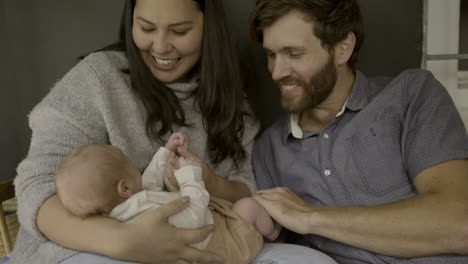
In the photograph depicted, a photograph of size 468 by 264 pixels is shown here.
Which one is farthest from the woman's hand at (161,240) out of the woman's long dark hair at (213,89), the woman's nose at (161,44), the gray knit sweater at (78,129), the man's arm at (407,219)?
the woman's nose at (161,44)

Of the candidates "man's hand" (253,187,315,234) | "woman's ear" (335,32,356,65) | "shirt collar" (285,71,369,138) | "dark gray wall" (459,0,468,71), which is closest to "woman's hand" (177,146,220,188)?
"man's hand" (253,187,315,234)

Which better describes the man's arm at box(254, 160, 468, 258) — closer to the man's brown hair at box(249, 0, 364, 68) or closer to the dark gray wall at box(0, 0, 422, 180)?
the man's brown hair at box(249, 0, 364, 68)

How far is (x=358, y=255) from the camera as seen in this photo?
174 centimetres

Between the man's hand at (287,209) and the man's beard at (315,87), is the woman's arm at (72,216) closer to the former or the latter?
the man's hand at (287,209)

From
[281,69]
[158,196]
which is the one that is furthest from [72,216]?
[281,69]

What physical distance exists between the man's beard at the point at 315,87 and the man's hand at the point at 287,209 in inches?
14.5

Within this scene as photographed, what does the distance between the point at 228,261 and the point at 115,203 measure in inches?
15.0

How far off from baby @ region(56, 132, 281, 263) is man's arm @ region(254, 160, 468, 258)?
0.11 metres

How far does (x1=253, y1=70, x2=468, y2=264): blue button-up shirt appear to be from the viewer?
1670 millimetres

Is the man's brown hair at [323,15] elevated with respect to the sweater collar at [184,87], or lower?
elevated

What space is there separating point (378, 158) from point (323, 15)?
563mm

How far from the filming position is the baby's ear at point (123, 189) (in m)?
1.47

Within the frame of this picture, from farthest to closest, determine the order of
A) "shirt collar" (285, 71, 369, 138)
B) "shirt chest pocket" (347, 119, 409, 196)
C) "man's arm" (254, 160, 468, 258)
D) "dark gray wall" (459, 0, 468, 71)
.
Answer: "dark gray wall" (459, 0, 468, 71) → "shirt collar" (285, 71, 369, 138) → "shirt chest pocket" (347, 119, 409, 196) → "man's arm" (254, 160, 468, 258)

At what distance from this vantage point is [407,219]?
1.56m
